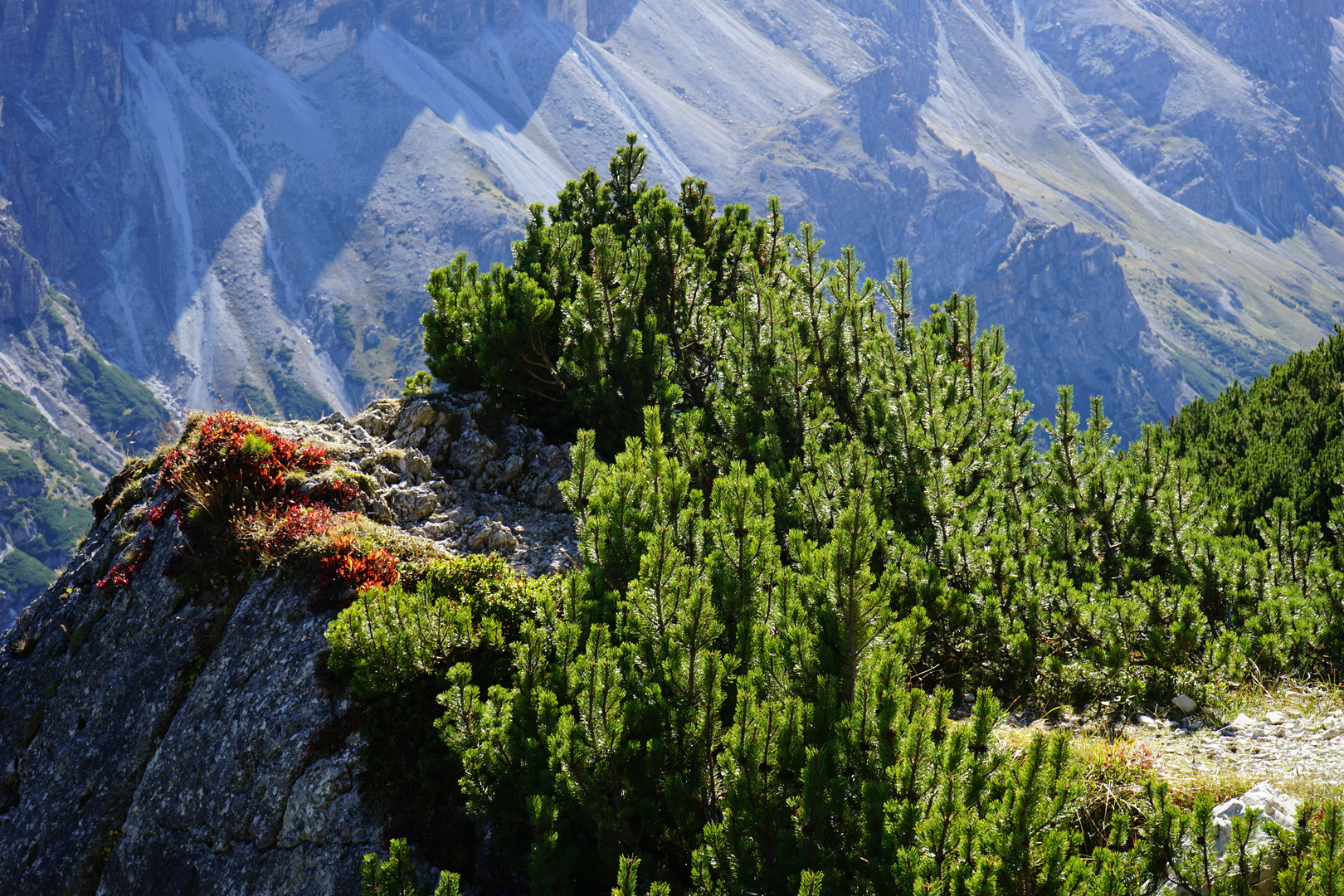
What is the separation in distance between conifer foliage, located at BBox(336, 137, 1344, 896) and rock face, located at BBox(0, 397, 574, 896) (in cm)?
114

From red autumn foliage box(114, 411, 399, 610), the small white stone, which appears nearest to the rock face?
red autumn foliage box(114, 411, 399, 610)

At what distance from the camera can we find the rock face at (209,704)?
29.0ft

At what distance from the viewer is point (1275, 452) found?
47.3 ft

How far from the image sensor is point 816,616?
277 inches

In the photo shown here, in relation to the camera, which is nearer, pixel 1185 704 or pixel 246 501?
pixel 1185 704

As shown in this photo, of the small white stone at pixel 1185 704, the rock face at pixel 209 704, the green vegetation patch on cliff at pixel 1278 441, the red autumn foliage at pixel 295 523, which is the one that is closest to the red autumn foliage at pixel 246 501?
the red autumn foliage at pixel 295 523

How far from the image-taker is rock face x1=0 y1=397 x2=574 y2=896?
883 cm

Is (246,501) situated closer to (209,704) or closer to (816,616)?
(209,704)

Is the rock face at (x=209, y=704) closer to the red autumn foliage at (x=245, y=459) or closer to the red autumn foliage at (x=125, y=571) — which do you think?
the red autumn foliage at (x=125, y=571)

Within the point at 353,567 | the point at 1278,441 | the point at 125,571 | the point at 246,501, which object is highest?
the point at 1278,441

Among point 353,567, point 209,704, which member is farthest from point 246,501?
point 209,704

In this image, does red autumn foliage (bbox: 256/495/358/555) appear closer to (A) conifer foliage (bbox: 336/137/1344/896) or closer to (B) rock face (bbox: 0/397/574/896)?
(B) rock face (bbox: 0/397/574/896)

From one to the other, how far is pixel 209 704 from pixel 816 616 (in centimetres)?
818

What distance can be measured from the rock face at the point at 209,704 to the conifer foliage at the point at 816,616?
1.14 meters
